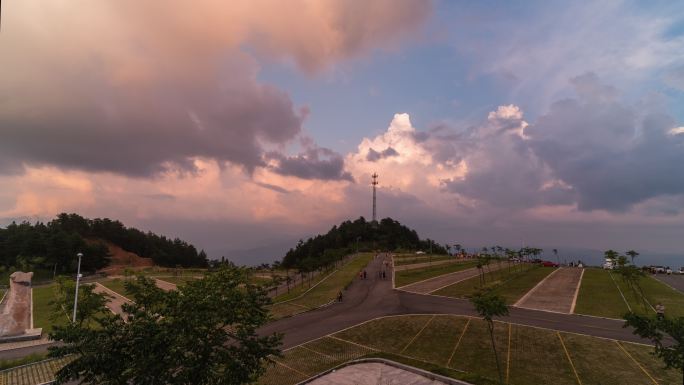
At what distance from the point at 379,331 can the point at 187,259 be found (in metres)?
141

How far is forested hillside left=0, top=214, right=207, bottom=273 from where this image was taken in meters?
104

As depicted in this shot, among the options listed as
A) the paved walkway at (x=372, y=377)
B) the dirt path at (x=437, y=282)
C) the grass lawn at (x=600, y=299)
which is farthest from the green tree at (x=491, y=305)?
the dirt path at (x=437, y=282)

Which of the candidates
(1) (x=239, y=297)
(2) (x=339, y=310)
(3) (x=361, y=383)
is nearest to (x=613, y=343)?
(3) (x=361, y=383)

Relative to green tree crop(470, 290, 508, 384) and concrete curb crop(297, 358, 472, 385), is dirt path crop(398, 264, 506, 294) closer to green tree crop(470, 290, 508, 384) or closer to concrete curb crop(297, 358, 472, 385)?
concrete curb crop(297, 358, 472, 385)

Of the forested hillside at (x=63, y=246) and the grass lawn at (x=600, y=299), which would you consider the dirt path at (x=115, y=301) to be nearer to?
the forested hillside at (x=63, y=246)

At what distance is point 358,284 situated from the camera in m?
65.1

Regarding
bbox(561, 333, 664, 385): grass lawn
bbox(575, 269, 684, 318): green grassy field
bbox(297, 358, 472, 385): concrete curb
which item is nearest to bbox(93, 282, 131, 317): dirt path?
bbox(297, 358, 472, 385): concrete curb

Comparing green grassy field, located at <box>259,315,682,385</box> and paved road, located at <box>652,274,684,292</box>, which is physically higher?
paved road, located at <box>652,274,684,292</box>

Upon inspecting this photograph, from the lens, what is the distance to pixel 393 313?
4497 cm

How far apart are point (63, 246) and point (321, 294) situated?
9144cm

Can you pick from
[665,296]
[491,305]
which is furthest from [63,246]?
[665,296]

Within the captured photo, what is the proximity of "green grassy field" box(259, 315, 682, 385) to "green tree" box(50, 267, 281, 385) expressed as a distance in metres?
11.5

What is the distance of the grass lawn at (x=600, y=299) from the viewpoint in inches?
Answer: 1700

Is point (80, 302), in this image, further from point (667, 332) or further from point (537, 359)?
point (667, 332)
